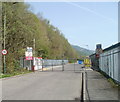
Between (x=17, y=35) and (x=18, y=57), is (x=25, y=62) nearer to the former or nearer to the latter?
(x=18, y=57)

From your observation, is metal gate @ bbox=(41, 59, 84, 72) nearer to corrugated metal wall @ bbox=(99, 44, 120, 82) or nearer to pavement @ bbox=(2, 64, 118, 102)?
corrugated metal wall @ bbox=(99, 44, 120, 82)

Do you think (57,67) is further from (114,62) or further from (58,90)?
(58,90)

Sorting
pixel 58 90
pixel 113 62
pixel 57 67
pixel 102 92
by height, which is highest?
pixel 113 62

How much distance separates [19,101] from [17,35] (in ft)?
83.8

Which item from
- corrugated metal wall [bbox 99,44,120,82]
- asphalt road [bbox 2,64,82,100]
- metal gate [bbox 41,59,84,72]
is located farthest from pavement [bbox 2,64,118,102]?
metal gate [bbox 41,59,84,72]

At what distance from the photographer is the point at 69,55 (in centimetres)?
14475

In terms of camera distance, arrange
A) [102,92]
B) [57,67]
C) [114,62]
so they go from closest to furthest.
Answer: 1. [102,92]
2. [114,62]
3. [57,67]

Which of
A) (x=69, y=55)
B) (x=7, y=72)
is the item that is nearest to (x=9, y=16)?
(x=7, y=72)

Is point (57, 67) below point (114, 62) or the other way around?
below

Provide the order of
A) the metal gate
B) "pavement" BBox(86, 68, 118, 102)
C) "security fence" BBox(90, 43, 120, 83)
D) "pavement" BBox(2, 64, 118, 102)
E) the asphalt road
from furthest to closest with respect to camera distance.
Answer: the metal gate
"security fence" BBox(90, 43, 120, 83)
the asphalt road
"pavement" BBox(2, 64, 118, 102)
"pavement" BBox(86, 68, 118, 102)

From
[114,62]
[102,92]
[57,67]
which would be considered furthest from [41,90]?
[57,67]

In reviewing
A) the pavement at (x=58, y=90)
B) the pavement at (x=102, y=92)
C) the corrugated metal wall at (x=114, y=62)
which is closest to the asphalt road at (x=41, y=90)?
the pavement at (x=58, y=90)

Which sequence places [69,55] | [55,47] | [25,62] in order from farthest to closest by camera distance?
[69,55], [55,47], [25,62]

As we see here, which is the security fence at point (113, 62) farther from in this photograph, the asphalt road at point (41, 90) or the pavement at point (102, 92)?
the asphalt road at point (41, 90)
